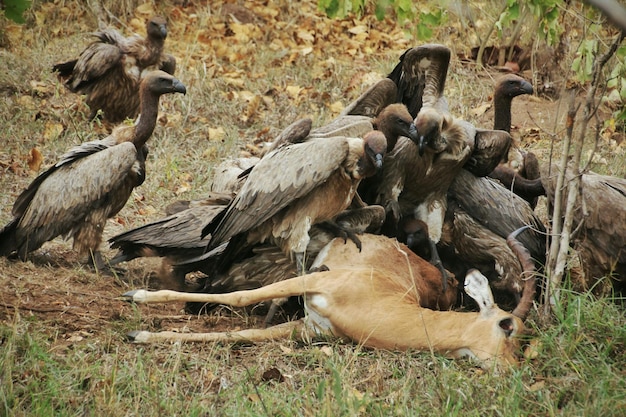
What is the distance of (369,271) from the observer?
4340mm

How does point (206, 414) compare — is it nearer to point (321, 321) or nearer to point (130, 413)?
point (130, 413)

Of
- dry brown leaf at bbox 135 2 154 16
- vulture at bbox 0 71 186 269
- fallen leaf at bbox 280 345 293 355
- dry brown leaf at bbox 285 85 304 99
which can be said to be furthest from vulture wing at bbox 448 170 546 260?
dry brown leaf at bbox 135 2 154 16

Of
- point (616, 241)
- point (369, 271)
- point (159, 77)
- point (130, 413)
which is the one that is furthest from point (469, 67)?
point (130, 413)

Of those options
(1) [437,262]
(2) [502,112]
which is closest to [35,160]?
(1) [437,262]

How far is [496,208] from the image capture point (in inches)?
212

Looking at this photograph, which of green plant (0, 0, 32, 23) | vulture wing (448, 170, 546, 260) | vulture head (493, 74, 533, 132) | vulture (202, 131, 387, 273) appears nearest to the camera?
green plant (0, 0, 32, 23)

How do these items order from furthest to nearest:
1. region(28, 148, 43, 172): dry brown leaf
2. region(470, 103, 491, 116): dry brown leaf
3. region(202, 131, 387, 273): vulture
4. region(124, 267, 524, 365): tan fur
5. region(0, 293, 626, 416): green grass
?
region(470, 103, 491, 116): dry brown leaf, region(28, 148, 43, 172): dry brown leaf, region(202, 131, 387, 273): vulture, region(124, 267, 524, 365): tan fur, region(0, 293, 626, 416): green grass

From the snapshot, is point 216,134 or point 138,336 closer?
point 138,336

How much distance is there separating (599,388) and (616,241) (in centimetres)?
145

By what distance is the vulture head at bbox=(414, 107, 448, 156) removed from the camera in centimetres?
505

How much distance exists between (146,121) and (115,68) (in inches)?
97.6

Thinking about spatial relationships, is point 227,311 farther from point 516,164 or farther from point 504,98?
point 504,98

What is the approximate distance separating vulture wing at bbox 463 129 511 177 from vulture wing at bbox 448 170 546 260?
0.06 metres

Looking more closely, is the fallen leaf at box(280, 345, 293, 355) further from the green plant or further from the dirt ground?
the green plant
